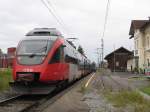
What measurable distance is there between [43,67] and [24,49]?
1.66 meters

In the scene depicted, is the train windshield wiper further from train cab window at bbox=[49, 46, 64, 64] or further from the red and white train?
train cab window at bbox=[49, 46, 64, 64]

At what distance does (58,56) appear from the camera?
18406 millimetres

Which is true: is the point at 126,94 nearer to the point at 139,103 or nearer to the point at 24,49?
the point at 139,103

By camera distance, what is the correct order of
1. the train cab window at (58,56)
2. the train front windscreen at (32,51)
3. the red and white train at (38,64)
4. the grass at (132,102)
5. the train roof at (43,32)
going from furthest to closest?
the train roof at (43,32)
the train cab window at (58,56)
the train front windscreen at (32,51)
the red and white train at (38,64)
the grass at (132,102)

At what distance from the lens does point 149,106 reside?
42.7 ft

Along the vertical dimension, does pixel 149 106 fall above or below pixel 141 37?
below

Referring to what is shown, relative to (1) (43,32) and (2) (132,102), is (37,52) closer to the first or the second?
(1) (43,32)

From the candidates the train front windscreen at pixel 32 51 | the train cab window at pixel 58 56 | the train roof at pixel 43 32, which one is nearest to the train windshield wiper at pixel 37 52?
the train front windscreen at pixel 32 51

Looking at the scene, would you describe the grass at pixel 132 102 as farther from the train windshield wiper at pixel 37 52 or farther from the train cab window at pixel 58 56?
the train windshield wiper at pixel 37 52

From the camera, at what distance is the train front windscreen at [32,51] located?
17245mm

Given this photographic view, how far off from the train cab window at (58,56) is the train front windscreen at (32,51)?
0.47 meters

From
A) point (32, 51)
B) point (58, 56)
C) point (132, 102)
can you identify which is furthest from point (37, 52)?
point (132, 102)

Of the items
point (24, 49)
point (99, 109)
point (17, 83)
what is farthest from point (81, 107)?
point (24, 49)

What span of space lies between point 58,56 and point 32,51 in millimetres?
1392
